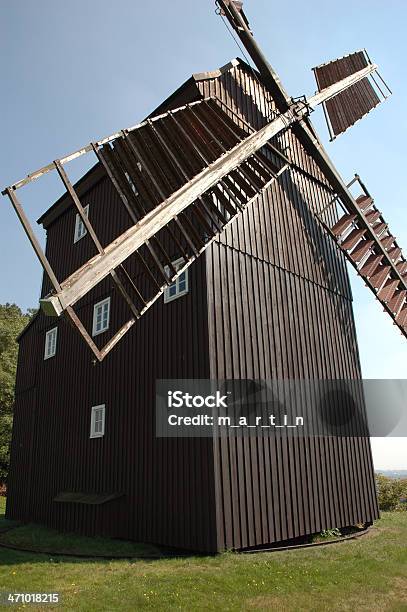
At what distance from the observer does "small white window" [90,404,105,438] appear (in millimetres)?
14801

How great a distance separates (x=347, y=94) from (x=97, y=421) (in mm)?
16208

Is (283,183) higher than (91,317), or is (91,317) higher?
(283,183)

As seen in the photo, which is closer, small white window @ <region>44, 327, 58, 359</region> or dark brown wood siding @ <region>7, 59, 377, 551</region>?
dark brown wood siding @ <region>7, 59, 377, 551</region>

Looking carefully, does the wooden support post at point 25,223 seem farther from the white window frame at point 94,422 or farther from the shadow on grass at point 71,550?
the white window frame at point 94,422

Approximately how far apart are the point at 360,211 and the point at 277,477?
10765 mm

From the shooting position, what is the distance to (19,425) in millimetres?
20141

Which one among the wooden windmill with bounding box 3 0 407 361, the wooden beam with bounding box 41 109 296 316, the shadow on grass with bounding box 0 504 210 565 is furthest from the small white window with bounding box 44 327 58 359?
the wooden beam with bounding box 41 109 296 316

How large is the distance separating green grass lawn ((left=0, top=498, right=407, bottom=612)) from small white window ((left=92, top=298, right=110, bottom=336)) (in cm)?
713

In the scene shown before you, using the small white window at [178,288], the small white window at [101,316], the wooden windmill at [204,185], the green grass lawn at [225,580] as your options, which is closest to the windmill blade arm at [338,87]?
the wooden windmill at [204,185]

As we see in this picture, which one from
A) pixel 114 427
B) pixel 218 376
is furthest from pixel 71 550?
pixel 218 376

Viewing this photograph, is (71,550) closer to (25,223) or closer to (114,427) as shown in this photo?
(114,427)

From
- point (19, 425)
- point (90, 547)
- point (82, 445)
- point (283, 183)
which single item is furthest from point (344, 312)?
point (19, 425)

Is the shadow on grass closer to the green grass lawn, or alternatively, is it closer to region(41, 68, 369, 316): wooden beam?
the green grass lawn

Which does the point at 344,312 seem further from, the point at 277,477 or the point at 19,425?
the point at 19,425
